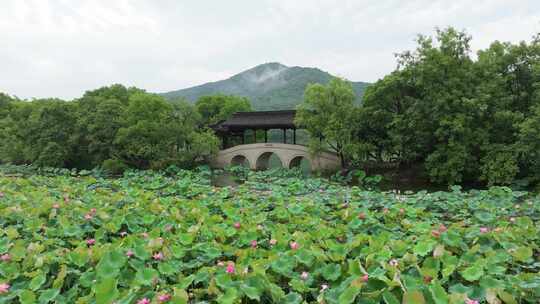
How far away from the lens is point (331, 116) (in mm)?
21125

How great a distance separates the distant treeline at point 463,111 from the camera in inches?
593

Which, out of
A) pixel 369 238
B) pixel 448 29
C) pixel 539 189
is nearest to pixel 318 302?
pixel 369 238

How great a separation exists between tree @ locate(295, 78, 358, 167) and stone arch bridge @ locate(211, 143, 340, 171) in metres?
1.53

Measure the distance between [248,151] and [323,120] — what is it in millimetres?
8450

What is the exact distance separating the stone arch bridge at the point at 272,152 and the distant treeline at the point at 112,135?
2.79 metres

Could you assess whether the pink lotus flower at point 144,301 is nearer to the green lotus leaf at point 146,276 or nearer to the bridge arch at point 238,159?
the green lotus leaf at point 146,276

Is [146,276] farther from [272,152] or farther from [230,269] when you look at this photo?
[272,152]

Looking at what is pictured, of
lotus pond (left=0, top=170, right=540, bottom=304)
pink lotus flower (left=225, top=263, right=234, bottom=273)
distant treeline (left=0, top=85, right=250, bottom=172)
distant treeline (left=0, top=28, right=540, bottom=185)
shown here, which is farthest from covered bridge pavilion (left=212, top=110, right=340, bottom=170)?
pink lotus flower (left=225, top=263, right=234, bottom=273)

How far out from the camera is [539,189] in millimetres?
14133

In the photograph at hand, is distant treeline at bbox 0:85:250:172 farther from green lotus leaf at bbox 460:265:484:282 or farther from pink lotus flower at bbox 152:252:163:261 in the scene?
green lotus leaf at bbox 460:265:484:282

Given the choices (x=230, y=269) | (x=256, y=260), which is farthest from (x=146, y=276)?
(x=256, y=260)

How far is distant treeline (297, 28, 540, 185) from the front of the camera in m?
15.1

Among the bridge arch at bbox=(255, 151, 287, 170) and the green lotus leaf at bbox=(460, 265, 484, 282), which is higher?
the green lotus leaf at bbox=(460, 265, 484, 282)

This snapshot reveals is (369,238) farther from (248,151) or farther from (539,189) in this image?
(248,151)
